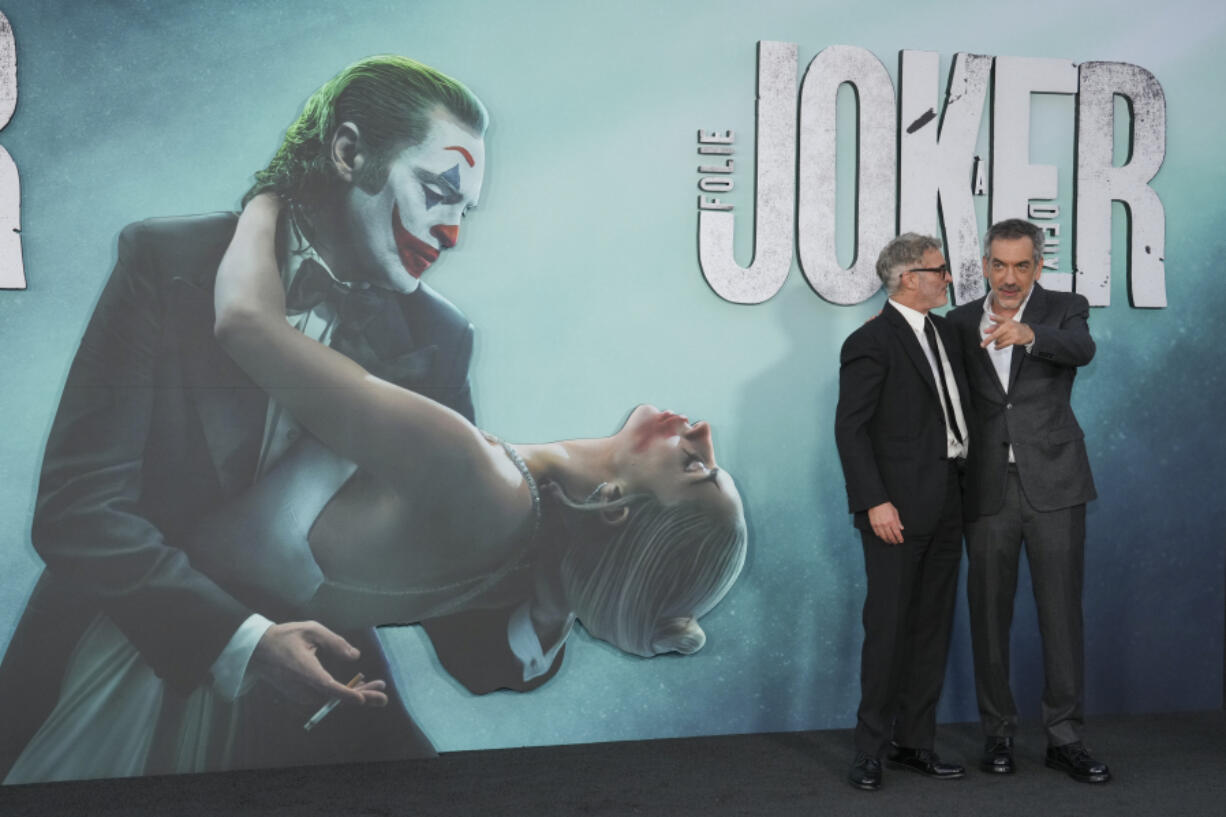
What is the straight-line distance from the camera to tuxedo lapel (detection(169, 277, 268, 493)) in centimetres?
312

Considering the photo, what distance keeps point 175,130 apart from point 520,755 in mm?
2042

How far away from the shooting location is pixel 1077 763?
305cm

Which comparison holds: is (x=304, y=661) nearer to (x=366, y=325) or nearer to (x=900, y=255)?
(x=366, y=325)

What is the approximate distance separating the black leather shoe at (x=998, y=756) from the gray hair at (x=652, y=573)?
2.87 ft

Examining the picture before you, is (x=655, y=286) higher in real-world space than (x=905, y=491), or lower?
higher

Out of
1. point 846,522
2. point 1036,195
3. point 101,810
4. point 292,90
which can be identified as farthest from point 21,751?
point 1036,195

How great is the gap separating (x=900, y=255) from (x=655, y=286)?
745 millimetres

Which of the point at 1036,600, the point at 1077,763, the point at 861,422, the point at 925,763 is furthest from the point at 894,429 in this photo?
the point at 1077,763

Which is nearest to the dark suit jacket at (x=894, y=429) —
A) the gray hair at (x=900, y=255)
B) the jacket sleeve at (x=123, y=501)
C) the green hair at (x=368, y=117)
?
the gray hair at (x=900, y=255)

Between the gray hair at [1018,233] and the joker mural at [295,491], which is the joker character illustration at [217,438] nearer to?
the joker mural at [295,491]

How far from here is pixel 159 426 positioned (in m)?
3.11

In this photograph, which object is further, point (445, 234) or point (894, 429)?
point (445, 234)

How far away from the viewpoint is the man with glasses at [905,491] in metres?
2.99

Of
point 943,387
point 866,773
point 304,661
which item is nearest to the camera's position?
point 866,773
